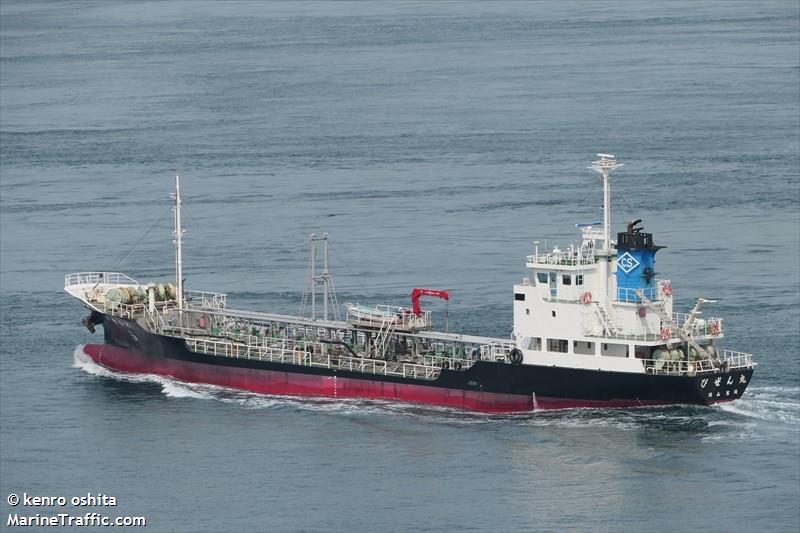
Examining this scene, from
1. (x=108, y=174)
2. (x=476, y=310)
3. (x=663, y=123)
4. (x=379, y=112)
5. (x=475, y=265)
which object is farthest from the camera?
(x=379, y=112)

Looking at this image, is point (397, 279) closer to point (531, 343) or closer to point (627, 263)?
point (531, 343)

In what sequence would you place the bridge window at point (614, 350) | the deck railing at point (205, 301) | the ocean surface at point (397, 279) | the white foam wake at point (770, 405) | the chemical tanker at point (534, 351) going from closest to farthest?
the ocean surface at point (397, 279), the white foam wake at point (770, 405), the chemical tanker at point (534, 351), the bridge window at point (614, 350), the deck railing at point (205, 301)

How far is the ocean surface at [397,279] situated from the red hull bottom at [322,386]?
927 millimetres

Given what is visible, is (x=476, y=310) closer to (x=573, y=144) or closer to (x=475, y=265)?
(x=475, y=265)

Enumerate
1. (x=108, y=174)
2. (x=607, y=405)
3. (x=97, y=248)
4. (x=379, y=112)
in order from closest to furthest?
(x=607, y=405)
(x=97, y=248)
(x=108, y=174)
(x=379, y=112)

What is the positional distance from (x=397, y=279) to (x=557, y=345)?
93.4 ft

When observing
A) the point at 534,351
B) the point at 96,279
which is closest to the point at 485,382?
the point at 534,351

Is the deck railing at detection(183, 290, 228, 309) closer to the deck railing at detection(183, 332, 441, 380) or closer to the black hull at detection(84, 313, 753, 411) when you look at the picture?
the deck railing at detection(183, 332, 441, 380)

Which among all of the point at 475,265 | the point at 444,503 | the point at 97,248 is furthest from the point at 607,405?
the point at 97,248

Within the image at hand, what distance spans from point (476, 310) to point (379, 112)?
89695 mm

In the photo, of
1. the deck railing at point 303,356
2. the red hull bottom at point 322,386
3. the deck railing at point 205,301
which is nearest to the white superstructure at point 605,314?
the red hull bottom at point 322,386

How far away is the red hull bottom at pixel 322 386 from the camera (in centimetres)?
8900

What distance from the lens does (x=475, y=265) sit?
4705 inches

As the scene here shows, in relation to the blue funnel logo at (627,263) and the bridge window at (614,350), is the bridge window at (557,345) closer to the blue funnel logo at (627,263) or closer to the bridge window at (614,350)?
the bridge window at (614,350)
